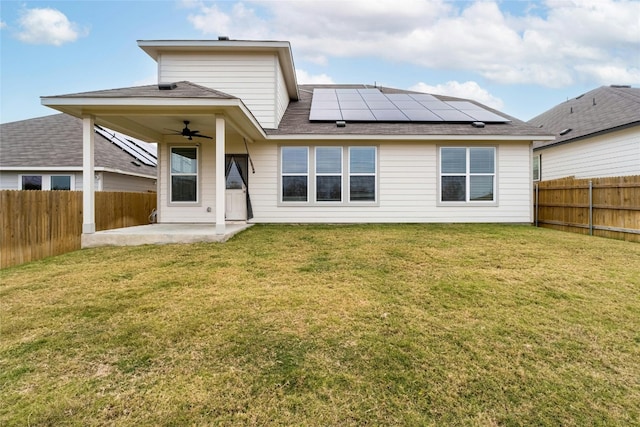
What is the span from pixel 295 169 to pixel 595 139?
10256 mm

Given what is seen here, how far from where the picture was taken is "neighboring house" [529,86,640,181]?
9.41 metres

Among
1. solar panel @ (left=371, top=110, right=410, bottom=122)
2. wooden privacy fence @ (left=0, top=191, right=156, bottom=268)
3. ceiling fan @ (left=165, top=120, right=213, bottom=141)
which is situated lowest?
wooden privacy fence @ (left=0, top=191, right=156, bottom=268)

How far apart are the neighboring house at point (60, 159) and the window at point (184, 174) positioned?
174 inches

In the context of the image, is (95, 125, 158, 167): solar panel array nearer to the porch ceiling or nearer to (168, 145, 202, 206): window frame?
(168, 145, 202, 206): window frame

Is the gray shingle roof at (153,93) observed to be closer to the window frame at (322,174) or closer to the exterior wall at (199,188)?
the exterior wall at (199,188)

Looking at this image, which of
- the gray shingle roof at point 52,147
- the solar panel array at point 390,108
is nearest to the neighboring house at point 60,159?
the gray shingle roof at point 52,147

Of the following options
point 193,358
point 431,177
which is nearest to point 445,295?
point 193,358

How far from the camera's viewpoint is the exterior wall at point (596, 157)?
9266 millimetres

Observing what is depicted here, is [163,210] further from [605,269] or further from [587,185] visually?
[587,185]

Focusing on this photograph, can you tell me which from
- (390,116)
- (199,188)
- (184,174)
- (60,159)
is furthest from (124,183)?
(390,116)

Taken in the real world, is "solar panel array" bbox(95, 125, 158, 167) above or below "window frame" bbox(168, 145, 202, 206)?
above

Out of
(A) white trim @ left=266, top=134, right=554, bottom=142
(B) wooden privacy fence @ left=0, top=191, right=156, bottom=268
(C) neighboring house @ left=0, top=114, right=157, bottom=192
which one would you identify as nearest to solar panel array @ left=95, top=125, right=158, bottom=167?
(C) neighboring house @ left=0, top=114, right=157, bottom=192

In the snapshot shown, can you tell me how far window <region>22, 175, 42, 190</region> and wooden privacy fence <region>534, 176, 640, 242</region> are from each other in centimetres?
1745

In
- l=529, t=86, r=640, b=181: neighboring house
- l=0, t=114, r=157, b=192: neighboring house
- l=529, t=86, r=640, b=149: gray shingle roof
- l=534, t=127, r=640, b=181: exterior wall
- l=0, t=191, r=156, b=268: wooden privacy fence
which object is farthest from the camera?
l=0, t=114, r=157, b=192: neighboring house
